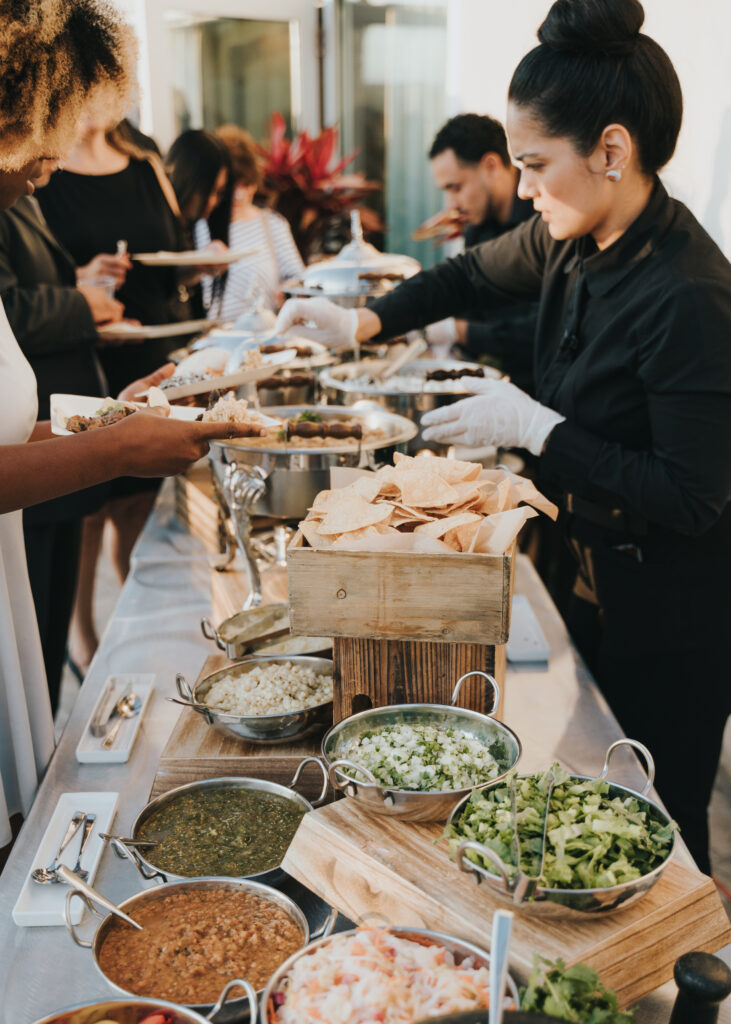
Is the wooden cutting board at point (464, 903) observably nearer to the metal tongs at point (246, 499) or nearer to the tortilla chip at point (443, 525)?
the tortilla chip at point (443, 525)

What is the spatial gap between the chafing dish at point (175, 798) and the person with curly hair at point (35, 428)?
1.18 feet

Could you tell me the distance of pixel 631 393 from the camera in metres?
1.59

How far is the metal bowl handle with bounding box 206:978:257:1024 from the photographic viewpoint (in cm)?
78

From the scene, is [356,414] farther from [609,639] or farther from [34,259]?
[34,259]

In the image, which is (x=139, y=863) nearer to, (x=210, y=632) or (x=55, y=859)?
(x=55, y=859)

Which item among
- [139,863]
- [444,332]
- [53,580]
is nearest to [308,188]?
[444,332]

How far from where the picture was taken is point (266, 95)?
23.7ft

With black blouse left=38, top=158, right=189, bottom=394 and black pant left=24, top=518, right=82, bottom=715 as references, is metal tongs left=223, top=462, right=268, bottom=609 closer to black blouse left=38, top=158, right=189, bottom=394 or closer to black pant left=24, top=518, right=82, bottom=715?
black pant left=24, top=518, right=82, bottom=715

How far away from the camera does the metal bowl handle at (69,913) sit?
0.93 metres

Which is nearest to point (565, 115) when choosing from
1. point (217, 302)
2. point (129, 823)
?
point (129, 823)

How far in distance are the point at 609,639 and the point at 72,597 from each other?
163 cm

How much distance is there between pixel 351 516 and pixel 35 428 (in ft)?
2.41

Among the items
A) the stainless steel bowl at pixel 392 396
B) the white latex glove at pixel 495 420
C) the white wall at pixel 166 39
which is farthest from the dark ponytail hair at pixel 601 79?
the white wall at pixel 166 39

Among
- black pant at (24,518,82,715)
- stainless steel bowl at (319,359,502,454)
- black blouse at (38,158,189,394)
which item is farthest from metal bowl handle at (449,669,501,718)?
black blouse at (38,158,189,394)
